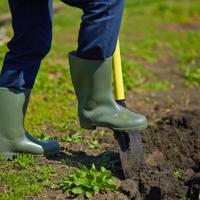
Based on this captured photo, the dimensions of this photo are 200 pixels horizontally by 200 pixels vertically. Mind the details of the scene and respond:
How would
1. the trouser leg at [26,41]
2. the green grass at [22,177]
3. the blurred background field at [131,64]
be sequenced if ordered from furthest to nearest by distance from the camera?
the blurred background field at [131,64]
the trouser leg at [26,41]
the green grass at [22,177]

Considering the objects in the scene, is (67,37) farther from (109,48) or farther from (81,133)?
(109,48)

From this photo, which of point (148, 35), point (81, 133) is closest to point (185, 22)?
point (148, 35)

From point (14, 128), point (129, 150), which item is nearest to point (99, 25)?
point (129, 150)

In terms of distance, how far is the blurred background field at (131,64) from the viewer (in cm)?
463

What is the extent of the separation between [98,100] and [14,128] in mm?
581

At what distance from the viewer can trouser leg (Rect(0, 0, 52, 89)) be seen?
351 cm

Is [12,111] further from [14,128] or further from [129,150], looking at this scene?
[129,150]

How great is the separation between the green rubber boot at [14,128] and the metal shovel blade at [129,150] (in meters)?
0.51

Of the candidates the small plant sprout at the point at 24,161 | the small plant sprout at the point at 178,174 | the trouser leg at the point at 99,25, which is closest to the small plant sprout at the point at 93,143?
the small plant sprout at the point at 24,161

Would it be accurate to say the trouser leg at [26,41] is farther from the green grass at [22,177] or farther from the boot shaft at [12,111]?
the green grass at [22,177]

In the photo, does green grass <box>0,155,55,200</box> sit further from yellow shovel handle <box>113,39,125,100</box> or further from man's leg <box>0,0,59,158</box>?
yellow shovel handle <box>113,39,125,100</box>

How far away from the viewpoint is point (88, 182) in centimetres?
332

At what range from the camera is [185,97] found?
5746 millimetres

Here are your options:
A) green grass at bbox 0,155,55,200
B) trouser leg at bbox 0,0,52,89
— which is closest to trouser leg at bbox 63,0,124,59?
trouser leg at bbox 0,0,52,89
